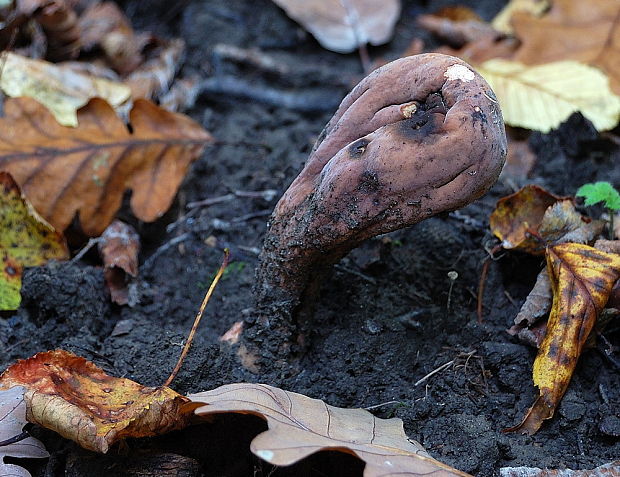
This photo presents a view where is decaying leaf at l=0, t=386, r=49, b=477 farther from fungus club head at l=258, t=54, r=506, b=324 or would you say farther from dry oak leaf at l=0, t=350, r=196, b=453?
fungus club head at l=258, t=54, r=506, b=324

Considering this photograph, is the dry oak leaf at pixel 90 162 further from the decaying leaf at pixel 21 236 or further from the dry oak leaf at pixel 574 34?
the dry oak leaf at pixel 574 34

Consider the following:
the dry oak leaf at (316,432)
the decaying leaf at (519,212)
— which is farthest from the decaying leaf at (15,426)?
the decaying leaf at (519,212)

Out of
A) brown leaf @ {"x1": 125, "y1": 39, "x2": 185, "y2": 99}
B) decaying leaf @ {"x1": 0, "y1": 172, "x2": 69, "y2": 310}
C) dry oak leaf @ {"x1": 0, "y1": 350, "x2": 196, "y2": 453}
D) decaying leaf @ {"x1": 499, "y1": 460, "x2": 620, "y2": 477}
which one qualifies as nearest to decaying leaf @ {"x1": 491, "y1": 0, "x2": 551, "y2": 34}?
brown leaf @ {"x1": 125, "y1": 39, "x2": 185, "y2": 99}

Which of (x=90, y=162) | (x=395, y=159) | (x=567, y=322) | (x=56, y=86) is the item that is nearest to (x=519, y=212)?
(x=567, y=322)

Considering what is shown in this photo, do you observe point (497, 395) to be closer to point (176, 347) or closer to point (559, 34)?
point (176, 347)

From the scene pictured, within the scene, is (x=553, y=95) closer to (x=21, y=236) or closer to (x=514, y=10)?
(x=514, y=10)

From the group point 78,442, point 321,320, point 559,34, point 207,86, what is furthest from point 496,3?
point 78,442
